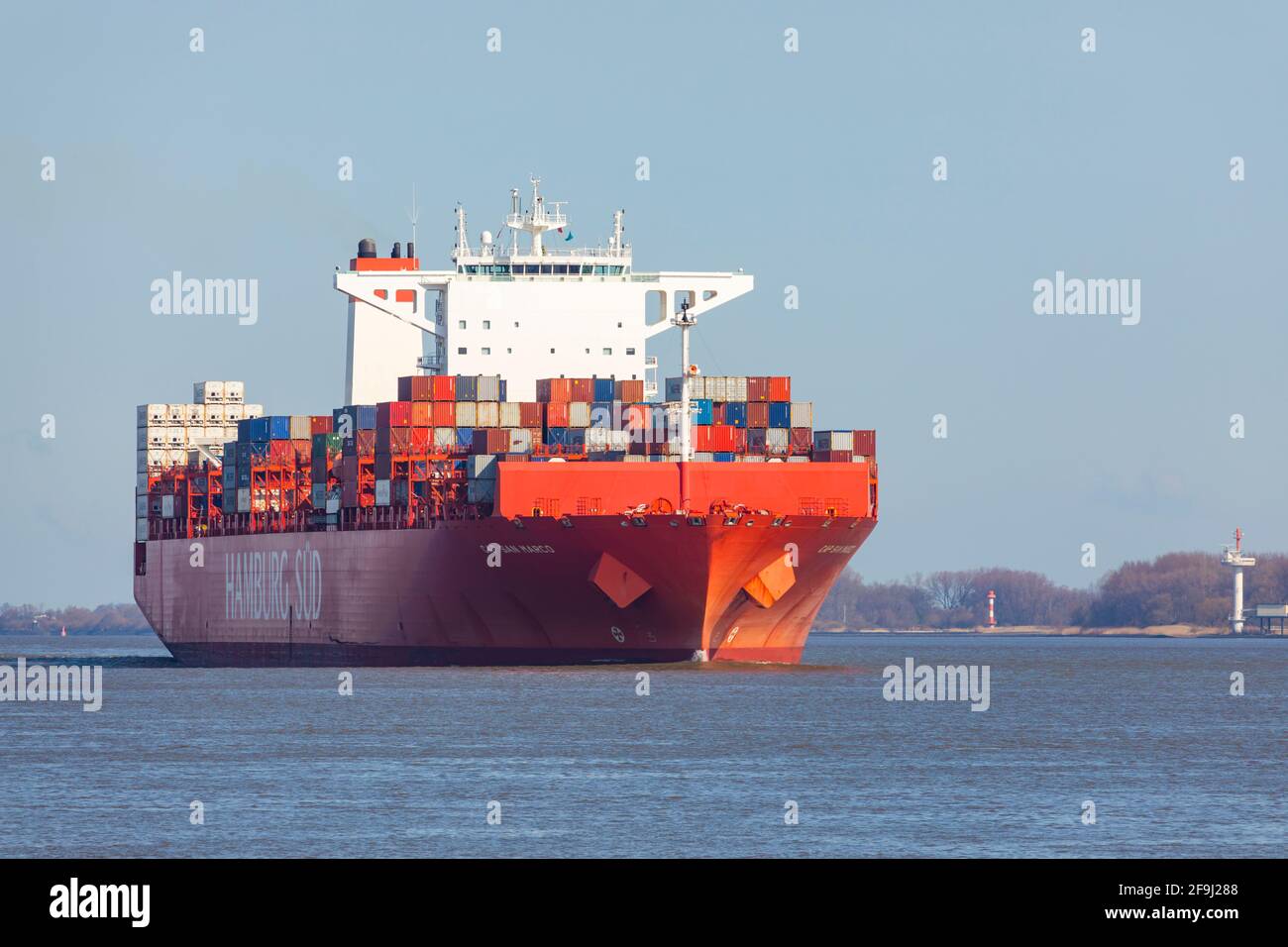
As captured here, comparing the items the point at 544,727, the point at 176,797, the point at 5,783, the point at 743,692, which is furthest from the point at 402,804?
the point at 743,692

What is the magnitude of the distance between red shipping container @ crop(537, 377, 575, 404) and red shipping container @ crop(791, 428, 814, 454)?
6841 mm

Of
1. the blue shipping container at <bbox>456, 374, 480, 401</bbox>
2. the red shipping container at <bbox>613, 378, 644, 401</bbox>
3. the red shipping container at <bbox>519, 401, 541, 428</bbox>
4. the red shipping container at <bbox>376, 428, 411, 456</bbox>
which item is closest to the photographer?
the red shipping container at <bbox>519, 401, 541, 428</bbox>

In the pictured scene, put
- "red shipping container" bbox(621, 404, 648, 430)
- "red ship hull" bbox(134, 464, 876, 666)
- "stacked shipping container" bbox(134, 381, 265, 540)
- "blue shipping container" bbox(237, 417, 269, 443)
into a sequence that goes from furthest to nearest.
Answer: "stacked shipping container" bbox(134, 381, 265, 540) < "blue shipping container" bbox(237, 417, 269, 443) < "red shipping container" bbox(621, 404, 648, 430) < "red ship hull" bbox(134, 464, 876, 666)

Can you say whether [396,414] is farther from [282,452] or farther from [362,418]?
[282,452]

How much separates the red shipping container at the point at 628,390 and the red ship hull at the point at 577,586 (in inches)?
254

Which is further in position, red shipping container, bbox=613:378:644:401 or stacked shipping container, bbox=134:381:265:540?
stacked shipping container, bbox=134:381:265:540

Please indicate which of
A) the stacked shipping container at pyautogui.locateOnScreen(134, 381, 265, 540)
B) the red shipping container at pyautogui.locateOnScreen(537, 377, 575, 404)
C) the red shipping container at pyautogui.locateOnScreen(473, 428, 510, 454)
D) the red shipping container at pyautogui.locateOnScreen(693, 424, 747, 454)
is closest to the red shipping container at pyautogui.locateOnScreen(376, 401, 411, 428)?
the red shipping container at pyautogui.locateOnScreen(473, 428, 510, 454)

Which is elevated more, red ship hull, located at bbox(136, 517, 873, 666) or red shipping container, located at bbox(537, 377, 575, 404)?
red shipping container, located at bbox(537, 377, 575, 404)

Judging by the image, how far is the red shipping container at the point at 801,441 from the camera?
203ft

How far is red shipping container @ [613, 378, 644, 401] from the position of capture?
206 feet

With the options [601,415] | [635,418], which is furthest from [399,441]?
[635,418]

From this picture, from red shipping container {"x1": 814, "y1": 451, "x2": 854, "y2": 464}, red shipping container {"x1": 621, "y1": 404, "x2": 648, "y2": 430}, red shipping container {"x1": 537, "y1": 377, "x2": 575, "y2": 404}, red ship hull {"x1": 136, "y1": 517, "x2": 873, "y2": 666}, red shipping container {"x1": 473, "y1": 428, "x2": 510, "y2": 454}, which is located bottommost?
red ship hull {"x1": 136, "y1": 517, "x2": 873, "y2": 666}

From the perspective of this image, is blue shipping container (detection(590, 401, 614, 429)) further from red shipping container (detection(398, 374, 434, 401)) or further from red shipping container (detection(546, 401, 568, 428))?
red shipping container (detection(398, 374, 434, 401))
